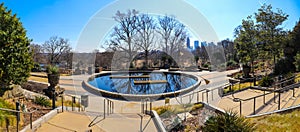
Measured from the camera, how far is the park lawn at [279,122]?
15.7ft

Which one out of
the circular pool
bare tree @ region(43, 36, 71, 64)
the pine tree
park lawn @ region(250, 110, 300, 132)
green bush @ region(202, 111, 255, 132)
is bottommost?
the circular pool

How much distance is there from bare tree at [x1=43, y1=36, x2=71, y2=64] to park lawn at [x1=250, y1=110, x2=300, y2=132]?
98.0ft

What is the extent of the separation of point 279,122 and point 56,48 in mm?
31845

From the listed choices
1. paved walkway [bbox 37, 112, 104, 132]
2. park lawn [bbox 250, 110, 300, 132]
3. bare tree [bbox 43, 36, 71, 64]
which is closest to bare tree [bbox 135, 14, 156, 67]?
bare tree [bbox 43, 36, 71, 64]

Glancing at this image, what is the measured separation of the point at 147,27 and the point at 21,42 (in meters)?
22.0

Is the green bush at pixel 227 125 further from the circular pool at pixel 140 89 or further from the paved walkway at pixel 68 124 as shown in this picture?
the circular pool at pixel 140 89

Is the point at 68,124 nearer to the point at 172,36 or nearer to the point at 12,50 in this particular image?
the point at 12,50

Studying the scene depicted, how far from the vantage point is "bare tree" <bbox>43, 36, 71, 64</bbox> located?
31.0 m

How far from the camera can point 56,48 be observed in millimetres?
31703

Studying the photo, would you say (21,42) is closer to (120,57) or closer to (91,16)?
(91,16)

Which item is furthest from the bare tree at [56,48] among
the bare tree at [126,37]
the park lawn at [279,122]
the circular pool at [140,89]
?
the park lawn at [279,122]

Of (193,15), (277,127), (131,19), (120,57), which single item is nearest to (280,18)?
(193,15)

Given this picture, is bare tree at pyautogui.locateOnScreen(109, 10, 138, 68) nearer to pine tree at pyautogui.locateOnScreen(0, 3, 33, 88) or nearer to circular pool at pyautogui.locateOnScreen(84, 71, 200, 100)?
circular pool at pyautogui.locateOnScreen(84, 71, 200, 100)

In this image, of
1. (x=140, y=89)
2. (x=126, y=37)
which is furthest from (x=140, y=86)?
(x=126, y=37)
